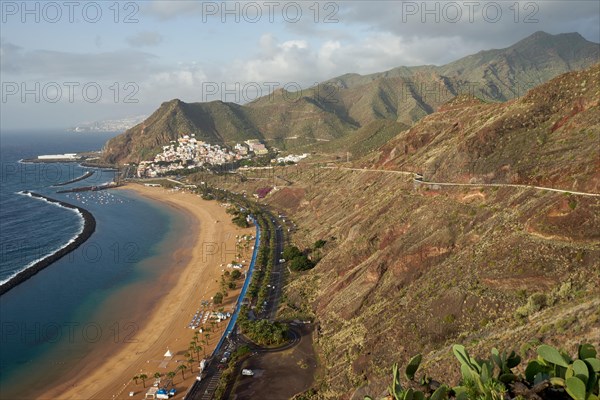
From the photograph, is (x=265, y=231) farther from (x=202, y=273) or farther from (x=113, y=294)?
(x=113, y=294)

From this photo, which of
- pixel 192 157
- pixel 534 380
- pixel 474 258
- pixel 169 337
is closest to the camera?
pixel 534 380

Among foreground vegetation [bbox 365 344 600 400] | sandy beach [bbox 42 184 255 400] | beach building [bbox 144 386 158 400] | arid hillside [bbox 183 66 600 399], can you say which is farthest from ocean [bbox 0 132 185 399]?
foreground vegetation [bbox 365 344 600 400]

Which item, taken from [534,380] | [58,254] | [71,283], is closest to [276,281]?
[71,283]

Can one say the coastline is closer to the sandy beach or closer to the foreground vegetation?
the sandy beach

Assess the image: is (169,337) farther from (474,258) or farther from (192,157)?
(192,157)

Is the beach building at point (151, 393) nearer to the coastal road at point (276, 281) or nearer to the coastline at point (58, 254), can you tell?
the coastal road at point (276, 281)

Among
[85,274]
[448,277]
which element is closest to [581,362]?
[448,277]
